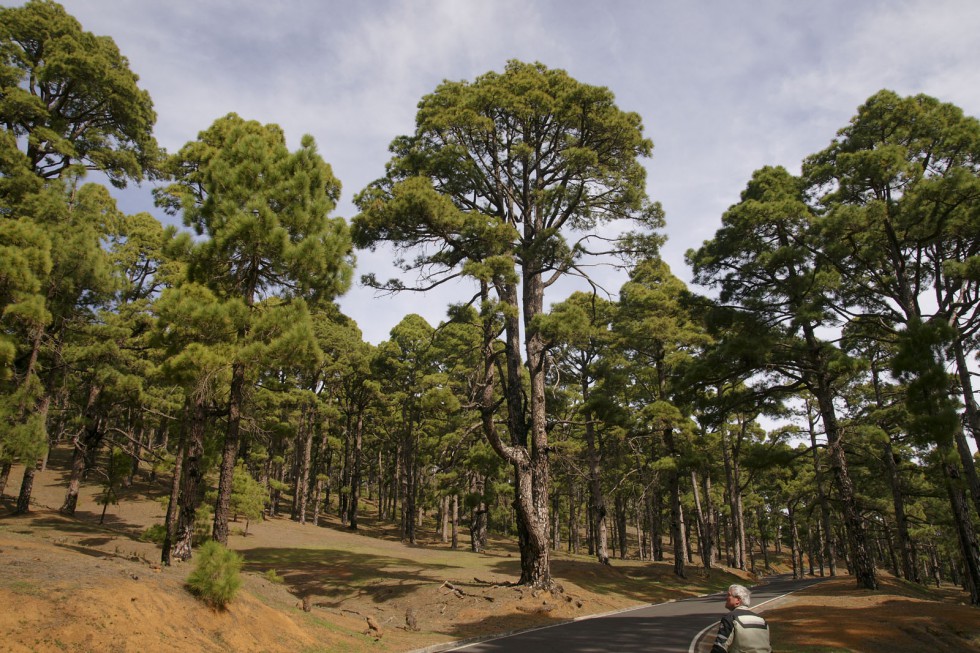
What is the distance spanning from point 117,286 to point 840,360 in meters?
25.3

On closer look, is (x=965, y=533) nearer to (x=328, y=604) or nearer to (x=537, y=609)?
(x=537, y=609)

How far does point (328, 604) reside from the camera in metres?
13.8

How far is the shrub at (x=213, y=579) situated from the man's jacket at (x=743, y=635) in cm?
709

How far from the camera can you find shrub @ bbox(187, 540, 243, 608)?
804 cm

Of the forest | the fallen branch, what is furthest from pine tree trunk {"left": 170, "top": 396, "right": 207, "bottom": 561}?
the fallen branch

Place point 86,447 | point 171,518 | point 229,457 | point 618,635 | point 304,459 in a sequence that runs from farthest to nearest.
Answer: point 304,459 → point 86,447 → point 171,518 → point 229,457 → point 618,635

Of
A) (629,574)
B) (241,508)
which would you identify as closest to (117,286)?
(241,508)

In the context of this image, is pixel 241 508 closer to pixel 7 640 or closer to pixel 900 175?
pixel 7 640

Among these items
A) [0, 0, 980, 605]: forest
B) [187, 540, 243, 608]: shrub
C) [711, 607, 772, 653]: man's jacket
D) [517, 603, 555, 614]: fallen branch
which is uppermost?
[0, 0, 980, 605]: forest

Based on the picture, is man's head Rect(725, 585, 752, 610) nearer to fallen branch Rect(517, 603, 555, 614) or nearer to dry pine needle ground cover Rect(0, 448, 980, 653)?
dry pine needle ground cover Rect(0, 448, 980, 653)

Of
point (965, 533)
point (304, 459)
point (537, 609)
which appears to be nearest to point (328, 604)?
point (537, 609)

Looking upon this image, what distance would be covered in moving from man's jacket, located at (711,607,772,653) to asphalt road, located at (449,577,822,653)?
460 cm

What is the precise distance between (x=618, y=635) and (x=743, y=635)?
6560 mm

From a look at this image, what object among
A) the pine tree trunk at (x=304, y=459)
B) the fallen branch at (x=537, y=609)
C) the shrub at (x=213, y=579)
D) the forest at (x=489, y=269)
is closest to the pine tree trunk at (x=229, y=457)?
the forest at (x=489, y=269)
